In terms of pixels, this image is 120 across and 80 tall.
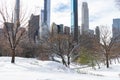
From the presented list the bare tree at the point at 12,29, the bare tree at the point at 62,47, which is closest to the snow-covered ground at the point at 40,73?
the bare tree at the point at 12,29

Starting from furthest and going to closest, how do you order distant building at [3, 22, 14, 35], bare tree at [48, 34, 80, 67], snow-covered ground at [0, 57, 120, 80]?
bare tree at [48, 34, 80, 67] → distant building at [3, 22, 14, 35] → snow-covered ground at [0, 57, 120, 80]

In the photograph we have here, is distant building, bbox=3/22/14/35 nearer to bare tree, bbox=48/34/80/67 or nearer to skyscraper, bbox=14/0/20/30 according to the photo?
skyscraper, bbox=14/0/20/30

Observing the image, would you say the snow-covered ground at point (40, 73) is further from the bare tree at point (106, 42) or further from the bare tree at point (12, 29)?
the bare tree at point (106, 42)

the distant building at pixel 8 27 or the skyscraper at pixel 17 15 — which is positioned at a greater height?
the skyscraper at pixel 17 15

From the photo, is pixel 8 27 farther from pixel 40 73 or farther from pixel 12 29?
pixel 40 73

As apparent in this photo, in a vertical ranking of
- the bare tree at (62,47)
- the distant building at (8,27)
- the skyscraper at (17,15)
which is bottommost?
the bare tree at (62,47)

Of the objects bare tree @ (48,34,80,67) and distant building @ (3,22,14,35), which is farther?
bare tree @ (48,34,80,67)

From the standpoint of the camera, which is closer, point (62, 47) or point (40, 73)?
point (40, 73)

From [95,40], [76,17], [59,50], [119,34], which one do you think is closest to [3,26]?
[59,50]

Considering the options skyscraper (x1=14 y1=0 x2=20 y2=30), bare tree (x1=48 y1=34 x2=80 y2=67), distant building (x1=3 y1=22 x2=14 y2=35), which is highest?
skyscraper (x1=14 y1=0 x2=20 y2=30)

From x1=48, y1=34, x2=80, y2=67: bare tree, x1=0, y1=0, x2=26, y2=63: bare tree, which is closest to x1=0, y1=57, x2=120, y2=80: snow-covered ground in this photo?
x1=0, y1=0, x2=26, y2=63: bare tree

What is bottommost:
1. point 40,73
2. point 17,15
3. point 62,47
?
point 62,47

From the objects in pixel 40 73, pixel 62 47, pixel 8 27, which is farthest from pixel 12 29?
pixel 62 47

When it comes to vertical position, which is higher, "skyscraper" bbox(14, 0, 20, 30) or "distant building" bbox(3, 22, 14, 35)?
"skyscraper" bbox(14, 0, 20, 30)
